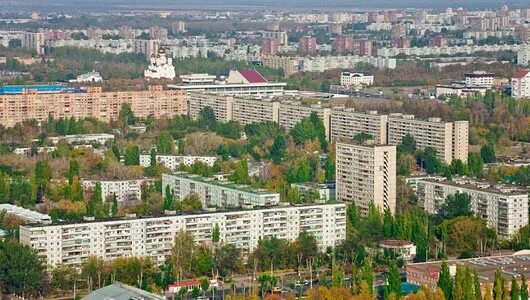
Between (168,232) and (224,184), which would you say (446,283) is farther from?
(224,184)

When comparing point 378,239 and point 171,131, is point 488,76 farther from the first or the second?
point 378,239

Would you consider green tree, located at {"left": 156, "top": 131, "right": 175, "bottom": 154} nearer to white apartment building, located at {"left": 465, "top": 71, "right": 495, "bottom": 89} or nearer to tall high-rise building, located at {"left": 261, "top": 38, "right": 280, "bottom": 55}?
white apartment building, located at {"left": 465, "top": 71, "right": 495, "bottom": 89}

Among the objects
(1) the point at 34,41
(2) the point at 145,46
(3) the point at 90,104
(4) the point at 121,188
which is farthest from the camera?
(1) the point at 34,41

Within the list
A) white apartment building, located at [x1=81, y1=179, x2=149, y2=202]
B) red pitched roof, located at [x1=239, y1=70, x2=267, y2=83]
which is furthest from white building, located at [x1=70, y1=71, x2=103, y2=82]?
white apartment building, located at [x1=81, y1=179, x2=149, y2=202]

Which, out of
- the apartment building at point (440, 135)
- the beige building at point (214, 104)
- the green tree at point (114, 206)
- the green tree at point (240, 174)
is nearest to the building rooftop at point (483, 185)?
the green tree at point (240, 174)

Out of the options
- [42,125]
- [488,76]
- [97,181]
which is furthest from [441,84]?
[97,181]

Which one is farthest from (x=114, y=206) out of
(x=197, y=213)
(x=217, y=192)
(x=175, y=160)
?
(x=175, y=160)
